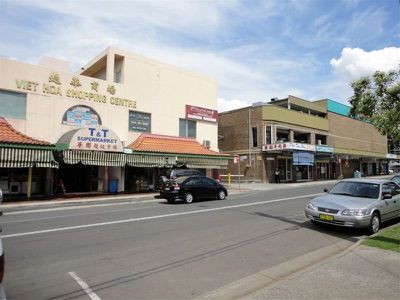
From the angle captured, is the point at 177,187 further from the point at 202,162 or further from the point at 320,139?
the point at 320,139

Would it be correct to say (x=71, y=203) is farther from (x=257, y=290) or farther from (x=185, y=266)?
(x=257, y=290)

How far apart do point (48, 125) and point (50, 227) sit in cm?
1205

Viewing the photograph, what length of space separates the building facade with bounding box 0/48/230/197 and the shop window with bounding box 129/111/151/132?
2.9 inches

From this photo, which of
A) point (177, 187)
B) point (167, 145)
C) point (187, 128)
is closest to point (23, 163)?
point (177, 187)

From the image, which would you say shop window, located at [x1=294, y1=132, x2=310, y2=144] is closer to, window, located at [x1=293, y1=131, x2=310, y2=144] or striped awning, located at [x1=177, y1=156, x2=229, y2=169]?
window, located at [x1=293, y1=131, x2=310, y2=144]

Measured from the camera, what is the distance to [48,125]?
21.5 metres

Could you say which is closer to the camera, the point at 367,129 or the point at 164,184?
the point at 164,184

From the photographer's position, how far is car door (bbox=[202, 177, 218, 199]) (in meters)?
19.7

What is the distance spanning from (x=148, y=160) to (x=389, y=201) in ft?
53.3

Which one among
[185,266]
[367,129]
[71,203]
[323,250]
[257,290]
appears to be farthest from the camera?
[367,129]

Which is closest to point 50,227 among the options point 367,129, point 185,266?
point 185,266

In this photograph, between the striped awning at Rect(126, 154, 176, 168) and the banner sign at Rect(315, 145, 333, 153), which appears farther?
the banner sign at Rect(315, 145, 333, 153)

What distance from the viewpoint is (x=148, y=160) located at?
24.2 metres

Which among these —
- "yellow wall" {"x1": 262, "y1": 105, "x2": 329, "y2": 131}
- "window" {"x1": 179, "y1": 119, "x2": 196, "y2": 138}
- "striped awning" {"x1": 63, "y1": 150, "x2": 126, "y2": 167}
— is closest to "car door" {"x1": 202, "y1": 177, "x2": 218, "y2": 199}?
"striped awning" {"x1": 63, "y1": 150, "x2": 126, "y2": 167}
